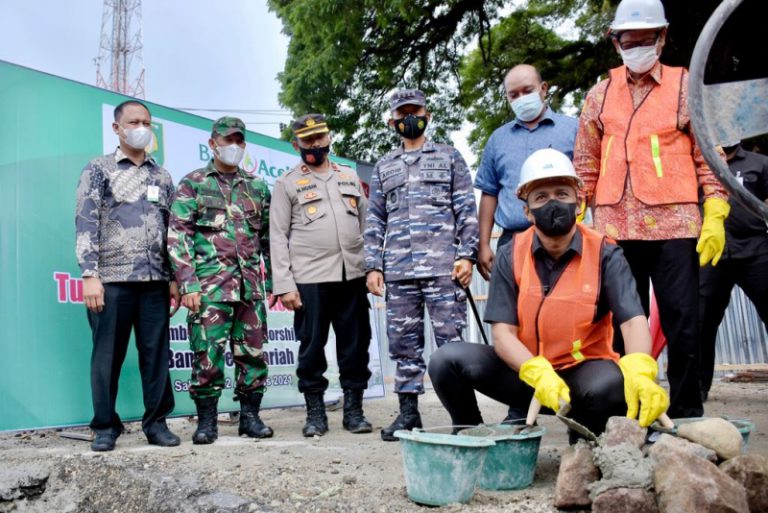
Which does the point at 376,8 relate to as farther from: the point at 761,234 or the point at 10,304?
the point at 10,304

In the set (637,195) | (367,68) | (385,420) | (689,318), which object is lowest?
(385,420)

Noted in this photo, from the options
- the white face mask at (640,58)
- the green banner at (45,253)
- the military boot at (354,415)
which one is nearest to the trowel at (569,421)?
the white face mask at (640,58)

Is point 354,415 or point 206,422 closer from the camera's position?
point 206,422

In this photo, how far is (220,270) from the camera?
13.6 ft

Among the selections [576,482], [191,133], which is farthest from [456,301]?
[191,133]

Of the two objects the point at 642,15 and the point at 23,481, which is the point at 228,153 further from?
the point at 642,15

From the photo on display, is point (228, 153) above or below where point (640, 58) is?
below

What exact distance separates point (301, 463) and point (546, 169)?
5.65ft

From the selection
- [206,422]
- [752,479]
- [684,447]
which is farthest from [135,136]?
[752,479]

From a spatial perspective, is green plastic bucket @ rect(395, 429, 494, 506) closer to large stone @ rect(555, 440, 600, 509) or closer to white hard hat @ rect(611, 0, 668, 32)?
large stone @ rect(555, 440, 600, 509)

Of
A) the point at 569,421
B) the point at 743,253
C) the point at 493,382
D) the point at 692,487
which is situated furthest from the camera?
the point at 743,253

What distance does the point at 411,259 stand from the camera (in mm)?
4035

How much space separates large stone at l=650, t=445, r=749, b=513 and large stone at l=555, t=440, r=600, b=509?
215mm

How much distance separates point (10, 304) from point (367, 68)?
23.2 feet
